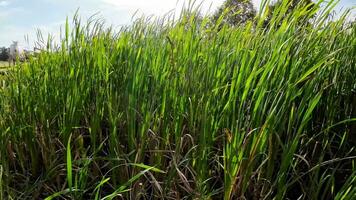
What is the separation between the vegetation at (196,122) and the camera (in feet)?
4.46

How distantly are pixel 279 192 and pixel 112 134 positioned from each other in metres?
0.64

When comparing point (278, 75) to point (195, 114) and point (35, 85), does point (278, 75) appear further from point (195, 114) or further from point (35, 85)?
point (35, 85)

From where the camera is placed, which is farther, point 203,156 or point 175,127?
point 175,127

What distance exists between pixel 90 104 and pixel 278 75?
2.81 ft

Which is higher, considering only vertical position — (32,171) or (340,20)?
(340,20)

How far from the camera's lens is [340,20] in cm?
188

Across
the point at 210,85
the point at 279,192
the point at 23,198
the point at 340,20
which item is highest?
the point at 340,20

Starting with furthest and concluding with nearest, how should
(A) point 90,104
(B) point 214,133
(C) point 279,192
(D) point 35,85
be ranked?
(D) point 35,85, (A) point 90,104, (B) point 214,133, (C) point 279,192

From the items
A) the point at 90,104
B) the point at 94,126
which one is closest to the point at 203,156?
the point at 94,126

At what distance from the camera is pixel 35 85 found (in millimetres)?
2006

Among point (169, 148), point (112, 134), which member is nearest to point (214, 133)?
point (169, 148)

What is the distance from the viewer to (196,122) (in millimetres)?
1601

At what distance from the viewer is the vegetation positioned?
136 centimetres

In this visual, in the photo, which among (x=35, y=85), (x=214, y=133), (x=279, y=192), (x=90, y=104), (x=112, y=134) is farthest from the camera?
(x=35, y=85)
